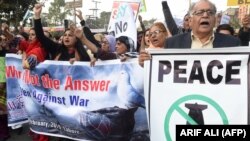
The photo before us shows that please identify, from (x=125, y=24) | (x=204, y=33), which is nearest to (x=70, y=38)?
(x=125, y=24)

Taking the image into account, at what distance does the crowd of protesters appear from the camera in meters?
3.63

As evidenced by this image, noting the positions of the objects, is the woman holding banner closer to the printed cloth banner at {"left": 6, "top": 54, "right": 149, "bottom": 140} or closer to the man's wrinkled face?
the printed cloth banner at {"left": 6, "top": 54, "right": 149, "bottom": 140}

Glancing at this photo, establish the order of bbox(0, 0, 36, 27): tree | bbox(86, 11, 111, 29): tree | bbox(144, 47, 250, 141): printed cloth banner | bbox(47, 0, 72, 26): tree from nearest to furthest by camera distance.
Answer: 1. bbox(144, 47, 250, 141): printed cloth banner
2. bbox(0, 0, 36, 27): tree
3. bbox(86, 11, 111, 29): tree
4. bbox(47, 0, 72, 26): tree

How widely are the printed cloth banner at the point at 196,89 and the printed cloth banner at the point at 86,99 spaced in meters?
1.11

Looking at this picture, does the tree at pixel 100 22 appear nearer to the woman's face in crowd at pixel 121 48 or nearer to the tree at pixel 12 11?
the tree at pixel 12 11

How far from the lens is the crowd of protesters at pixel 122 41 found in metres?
3.63

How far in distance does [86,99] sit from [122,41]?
2.64ft

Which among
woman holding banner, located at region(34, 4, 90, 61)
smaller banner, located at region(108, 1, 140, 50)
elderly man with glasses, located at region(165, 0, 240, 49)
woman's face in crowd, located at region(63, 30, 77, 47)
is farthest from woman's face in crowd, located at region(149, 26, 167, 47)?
woman's face in crowd, located at region(63, 30, 77, 47)

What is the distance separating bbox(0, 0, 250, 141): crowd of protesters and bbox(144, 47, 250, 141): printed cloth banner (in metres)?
0.28

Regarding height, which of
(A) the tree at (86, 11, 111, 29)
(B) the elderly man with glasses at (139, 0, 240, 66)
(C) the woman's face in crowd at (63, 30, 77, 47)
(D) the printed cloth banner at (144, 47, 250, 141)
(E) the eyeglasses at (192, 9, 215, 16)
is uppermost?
(E) the eyeglasses at (192, 9, 215, 16)

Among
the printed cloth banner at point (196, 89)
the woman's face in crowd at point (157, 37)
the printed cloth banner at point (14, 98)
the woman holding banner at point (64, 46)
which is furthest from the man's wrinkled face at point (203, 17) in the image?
the printed cloth banner at point (14, 98)

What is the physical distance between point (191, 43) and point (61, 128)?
235cm

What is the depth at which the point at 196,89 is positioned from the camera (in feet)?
10.6

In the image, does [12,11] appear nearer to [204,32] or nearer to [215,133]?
[204,32]
